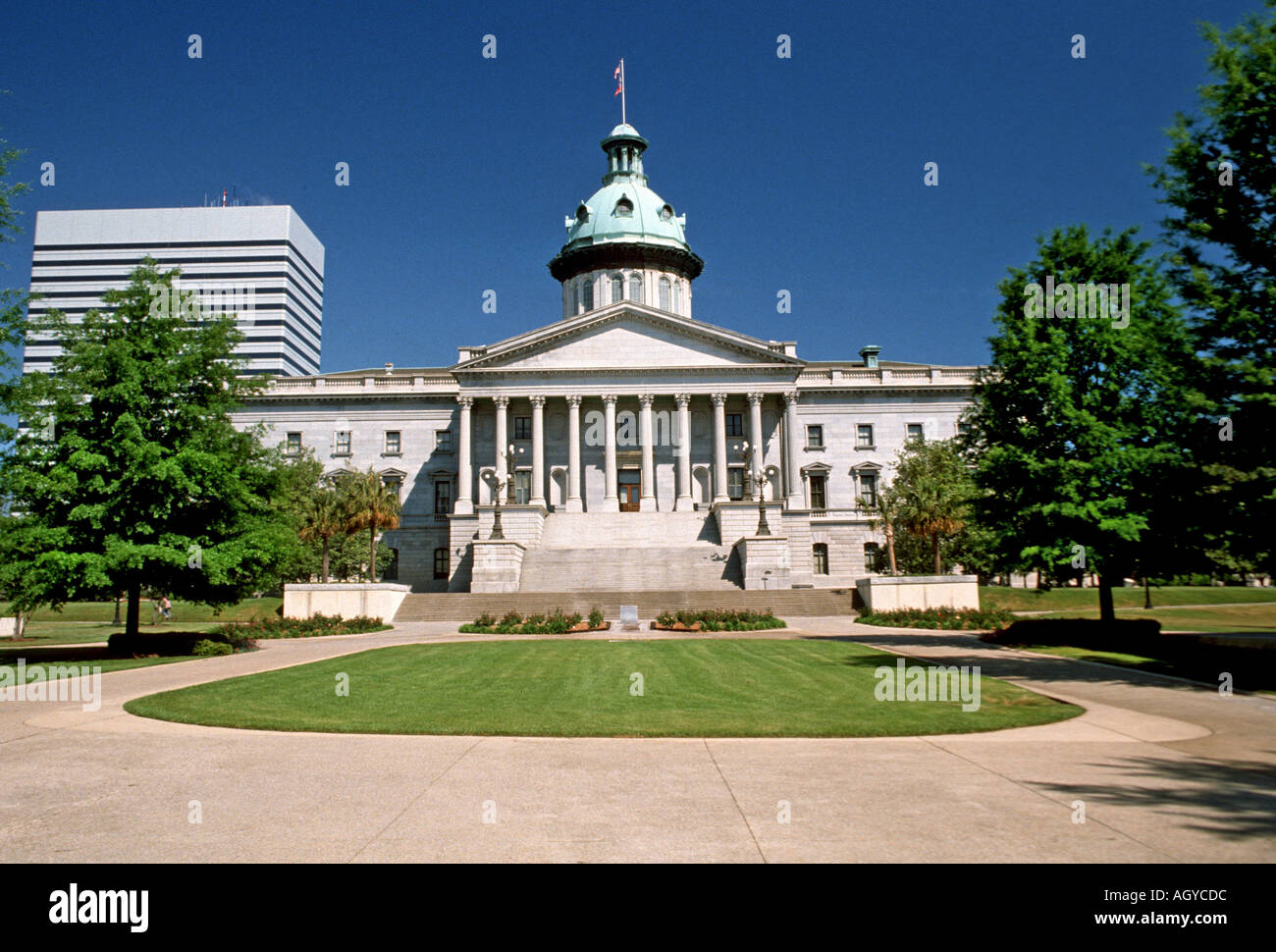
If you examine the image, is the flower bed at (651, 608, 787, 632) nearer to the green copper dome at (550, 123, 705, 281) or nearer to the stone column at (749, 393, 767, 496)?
the stone column at (749, 393, 767, 496)

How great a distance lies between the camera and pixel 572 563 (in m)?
53.3

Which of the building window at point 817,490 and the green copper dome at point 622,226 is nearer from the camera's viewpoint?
the building window at point 817,490

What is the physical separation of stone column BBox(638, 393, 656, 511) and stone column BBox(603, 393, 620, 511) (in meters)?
2.10

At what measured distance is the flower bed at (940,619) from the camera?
109ft

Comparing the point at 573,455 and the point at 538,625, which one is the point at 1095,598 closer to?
the point at 538,625

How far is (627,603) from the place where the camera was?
140 feet

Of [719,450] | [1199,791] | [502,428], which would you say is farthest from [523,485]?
[1199,791]

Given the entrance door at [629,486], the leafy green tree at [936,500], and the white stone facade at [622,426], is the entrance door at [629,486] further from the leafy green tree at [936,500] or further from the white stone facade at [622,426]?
the leafy green tree at [936,500]

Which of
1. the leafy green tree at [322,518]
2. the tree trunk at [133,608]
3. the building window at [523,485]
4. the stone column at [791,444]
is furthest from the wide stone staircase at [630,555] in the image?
the tree trunk at [133,608]

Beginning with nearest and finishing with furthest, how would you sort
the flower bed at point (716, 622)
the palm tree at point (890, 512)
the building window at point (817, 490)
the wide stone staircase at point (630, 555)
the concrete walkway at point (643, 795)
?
the concrete walkway at point (643, 795) < the flower bed at point (716, 622) < the wide stone staircase at point (630, 555) < the palm tree at point (890, 512) < the building window at point (817, 490)

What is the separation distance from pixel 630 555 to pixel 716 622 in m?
19.7

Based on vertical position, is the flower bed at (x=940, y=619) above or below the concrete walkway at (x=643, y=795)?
below

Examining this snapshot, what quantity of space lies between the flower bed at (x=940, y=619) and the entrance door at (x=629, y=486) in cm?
3373
